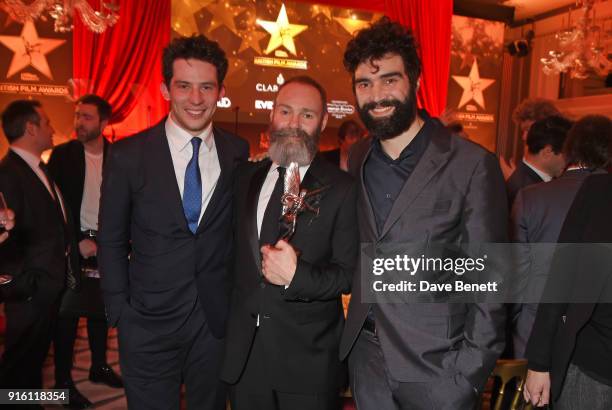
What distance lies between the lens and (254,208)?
2.10 m

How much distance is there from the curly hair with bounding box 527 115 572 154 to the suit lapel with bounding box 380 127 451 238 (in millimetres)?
2179

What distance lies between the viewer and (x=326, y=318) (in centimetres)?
208

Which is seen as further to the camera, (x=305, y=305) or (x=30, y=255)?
(x=30, y=255)

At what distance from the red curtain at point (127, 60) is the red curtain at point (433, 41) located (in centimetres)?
469

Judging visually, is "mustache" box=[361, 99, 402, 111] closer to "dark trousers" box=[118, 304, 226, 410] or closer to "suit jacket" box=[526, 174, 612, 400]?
"suit jacket" box=[526, 174, 612, 400]

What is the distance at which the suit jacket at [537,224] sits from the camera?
2.79 meters

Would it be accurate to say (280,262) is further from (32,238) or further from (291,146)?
(32,238)

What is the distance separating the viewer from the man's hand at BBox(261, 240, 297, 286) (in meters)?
1.86

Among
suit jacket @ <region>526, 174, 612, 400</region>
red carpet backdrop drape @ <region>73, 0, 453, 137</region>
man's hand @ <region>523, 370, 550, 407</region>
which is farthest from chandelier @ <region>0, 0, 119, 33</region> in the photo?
man's hand @ <region>523, 370, 550, 407</region>

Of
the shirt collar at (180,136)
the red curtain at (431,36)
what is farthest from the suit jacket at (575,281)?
the red curtain at (431,36)

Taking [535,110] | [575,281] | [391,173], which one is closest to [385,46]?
[391,173]

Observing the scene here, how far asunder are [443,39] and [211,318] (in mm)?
9245

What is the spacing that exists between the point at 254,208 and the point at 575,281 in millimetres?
1317

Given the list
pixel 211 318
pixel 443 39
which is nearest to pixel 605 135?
pixel 211 318
